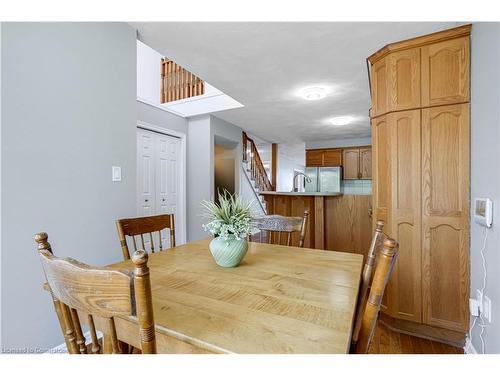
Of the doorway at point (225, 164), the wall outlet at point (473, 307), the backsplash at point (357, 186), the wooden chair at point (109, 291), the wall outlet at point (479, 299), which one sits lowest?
the wall outlet at point (473, 307)

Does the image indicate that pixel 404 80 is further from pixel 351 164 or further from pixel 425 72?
pixel 351 164

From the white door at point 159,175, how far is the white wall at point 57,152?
1.44m

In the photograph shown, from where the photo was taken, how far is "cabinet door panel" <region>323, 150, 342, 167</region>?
20.1ft

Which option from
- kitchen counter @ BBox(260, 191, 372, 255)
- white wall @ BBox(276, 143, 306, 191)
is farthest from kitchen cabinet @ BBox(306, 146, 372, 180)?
kitchen counter @ BBox(260, 191, 372, 255)

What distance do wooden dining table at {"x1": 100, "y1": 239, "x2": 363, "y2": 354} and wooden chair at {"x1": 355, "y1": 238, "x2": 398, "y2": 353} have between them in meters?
0.05

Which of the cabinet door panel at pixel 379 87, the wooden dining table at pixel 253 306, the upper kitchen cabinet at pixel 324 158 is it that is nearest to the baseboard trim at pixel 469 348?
the wooden dining table at pixel 253 306

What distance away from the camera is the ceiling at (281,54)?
78.0 inches

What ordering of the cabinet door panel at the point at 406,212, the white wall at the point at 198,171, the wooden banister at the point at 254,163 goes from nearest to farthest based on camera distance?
the cabinet door panel at the point at 406,212, the white wall at the point at 198,171, the wooden banister at the point at 254,163

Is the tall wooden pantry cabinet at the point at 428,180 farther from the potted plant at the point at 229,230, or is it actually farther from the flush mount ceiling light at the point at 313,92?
the potted plant at the point at 229,230

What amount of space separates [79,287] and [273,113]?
4024 mm

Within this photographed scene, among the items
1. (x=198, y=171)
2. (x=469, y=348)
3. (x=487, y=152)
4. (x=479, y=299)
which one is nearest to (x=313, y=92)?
(x=487, y=152)

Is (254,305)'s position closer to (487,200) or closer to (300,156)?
(487,200)

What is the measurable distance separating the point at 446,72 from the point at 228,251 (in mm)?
1985
